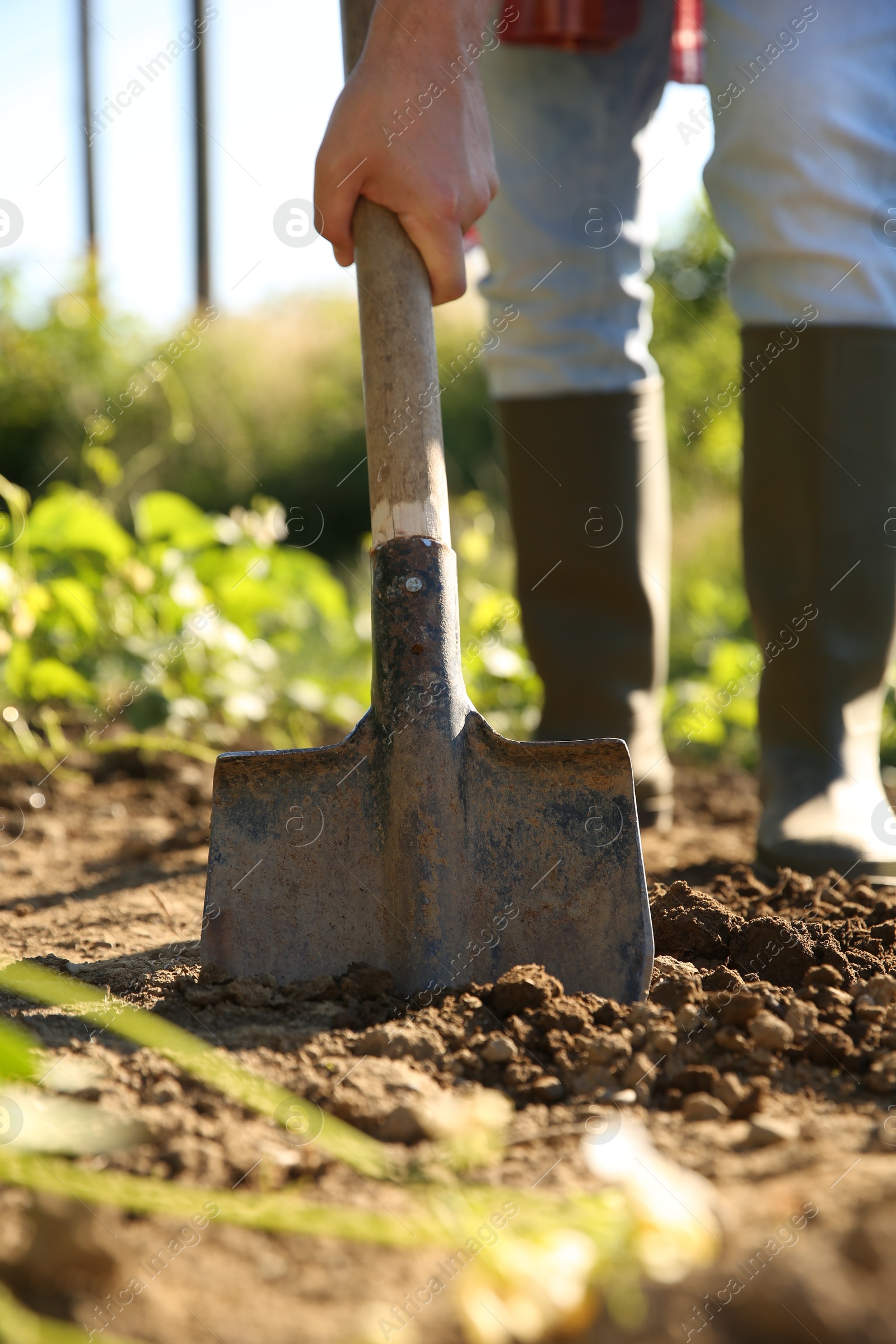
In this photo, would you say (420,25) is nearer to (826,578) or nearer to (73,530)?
(826,578)

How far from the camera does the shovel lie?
117 centimetres

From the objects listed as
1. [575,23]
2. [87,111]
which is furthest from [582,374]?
[87,111]

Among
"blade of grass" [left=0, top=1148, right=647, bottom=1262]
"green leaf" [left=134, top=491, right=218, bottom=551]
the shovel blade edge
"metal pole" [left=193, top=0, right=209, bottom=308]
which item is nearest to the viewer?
"blade of grass" [left=0, top=1148, right=647, bottom=1262]

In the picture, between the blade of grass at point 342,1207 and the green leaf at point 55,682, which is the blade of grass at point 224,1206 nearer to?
the blade of grass at point 342,1207

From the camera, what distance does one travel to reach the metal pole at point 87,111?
33.1 ft

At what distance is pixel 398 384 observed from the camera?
50.8 inches

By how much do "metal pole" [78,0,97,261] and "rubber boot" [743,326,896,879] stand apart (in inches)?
375

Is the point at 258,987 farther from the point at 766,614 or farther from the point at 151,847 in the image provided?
the point at 766,614

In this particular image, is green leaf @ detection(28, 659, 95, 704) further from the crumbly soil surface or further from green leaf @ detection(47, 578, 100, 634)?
the crumbly soil surface

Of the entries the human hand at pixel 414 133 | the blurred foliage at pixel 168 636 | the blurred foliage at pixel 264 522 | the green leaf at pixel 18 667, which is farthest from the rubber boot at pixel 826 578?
the green leaf at pixel 18 667

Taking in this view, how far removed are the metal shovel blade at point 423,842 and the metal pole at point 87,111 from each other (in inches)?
387

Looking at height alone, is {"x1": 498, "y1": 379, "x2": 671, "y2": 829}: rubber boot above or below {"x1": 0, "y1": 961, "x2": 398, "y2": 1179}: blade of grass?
above

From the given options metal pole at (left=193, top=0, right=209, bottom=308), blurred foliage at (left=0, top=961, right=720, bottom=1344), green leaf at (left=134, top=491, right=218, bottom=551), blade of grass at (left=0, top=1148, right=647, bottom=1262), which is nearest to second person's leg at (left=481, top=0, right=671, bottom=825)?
green leaf at (left=134, top=491, right=218, bottom=551)

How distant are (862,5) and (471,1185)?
5.15ft
